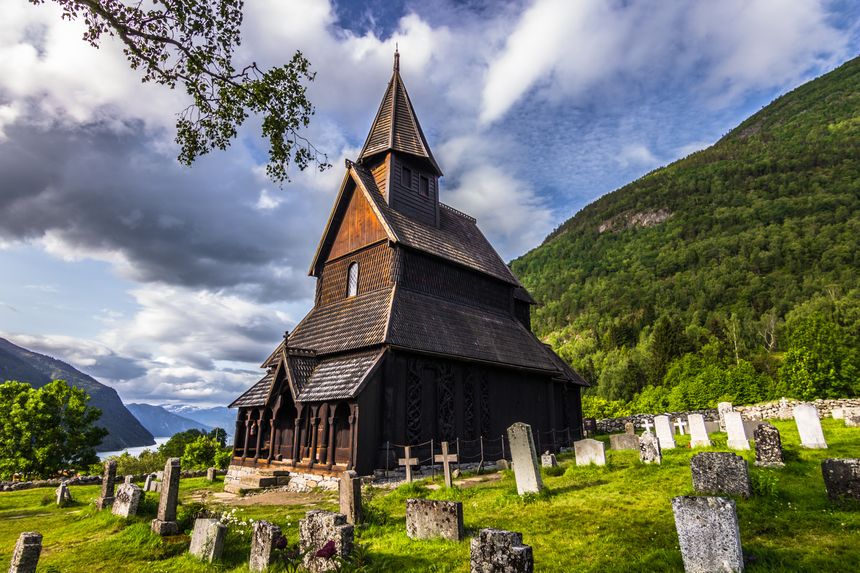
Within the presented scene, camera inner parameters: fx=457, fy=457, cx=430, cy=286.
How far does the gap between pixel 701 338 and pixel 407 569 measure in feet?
295

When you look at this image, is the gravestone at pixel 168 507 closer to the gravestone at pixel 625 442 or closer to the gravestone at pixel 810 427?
the gravestone at pixel 625 442

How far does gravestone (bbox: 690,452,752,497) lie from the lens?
8117 mm

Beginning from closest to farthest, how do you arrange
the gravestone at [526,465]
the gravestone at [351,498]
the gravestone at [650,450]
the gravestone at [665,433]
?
the gravestone at [351,498]
the gravestone at [526,465]
the gravestone at [650,450]
the gravestone at [665,433]

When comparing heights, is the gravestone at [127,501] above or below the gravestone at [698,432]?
below

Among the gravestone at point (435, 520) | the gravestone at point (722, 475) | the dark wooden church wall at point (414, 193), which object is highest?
the dark wooden church wall at point (414, 193)

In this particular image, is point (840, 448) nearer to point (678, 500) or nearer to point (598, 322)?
point (678, 500)

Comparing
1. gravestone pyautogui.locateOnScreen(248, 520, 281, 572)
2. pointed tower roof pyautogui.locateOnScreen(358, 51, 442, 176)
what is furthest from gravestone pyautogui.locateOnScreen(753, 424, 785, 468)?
pointed tower roof pyautogui.locateOnScreen(358, 51, 442, 176)

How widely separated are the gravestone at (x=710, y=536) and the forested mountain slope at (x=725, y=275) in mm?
48227

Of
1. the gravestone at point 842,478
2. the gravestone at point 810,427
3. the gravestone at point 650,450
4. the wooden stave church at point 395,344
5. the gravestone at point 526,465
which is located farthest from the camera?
the wooden stave church at point 395,344

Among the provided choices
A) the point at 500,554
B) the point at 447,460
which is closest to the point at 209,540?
the point at 500,554

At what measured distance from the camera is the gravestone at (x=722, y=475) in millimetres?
8117

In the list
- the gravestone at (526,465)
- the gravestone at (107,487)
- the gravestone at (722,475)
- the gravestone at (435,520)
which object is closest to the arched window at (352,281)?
the gravestone at (107,487)

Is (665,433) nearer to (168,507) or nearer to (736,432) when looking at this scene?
(736,432)

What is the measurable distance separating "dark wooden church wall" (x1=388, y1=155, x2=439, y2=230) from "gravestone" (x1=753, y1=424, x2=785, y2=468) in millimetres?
17961
